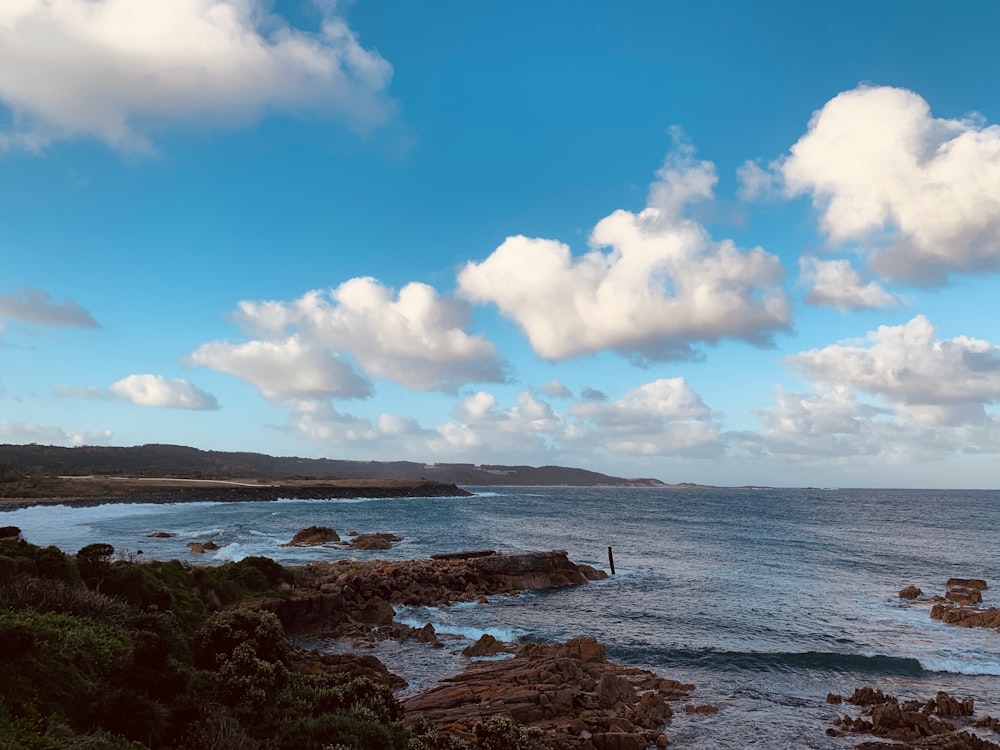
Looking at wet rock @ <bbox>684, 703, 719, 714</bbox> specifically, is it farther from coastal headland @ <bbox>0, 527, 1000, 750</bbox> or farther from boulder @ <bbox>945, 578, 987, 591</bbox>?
boulder @ <bbox>945, 578, 987, 591</bbox>

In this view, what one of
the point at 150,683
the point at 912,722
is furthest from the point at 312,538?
the point at 912,722

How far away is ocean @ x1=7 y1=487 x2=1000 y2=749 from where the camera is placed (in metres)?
22.9

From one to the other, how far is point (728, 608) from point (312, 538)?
3994 cm

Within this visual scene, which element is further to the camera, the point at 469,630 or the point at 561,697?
the point at 469,630

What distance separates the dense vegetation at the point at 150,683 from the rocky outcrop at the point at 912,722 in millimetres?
10722

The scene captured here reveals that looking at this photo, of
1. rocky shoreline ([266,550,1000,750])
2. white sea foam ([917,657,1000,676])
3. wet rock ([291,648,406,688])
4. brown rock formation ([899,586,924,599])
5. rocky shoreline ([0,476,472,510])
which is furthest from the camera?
rocky shoreline ([0,476,472,510])

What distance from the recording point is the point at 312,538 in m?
62.0

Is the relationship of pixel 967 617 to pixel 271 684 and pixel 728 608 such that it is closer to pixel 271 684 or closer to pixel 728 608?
pixel 728 608

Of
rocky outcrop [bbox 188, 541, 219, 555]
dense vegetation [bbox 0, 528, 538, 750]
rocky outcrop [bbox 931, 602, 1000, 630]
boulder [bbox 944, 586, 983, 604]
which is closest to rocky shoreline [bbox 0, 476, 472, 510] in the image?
rocky outcrop [bbox 188, 541, 219, 555]

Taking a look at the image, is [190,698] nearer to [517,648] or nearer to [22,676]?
[22,676]

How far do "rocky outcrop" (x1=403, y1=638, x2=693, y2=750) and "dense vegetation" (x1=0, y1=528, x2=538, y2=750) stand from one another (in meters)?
2.26

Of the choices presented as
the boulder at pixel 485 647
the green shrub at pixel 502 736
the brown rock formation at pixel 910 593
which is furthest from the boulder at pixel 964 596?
the green shrub at pixel 502 736

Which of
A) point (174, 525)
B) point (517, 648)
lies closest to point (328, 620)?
point (517, 648)

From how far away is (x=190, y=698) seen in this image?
13.2 m
